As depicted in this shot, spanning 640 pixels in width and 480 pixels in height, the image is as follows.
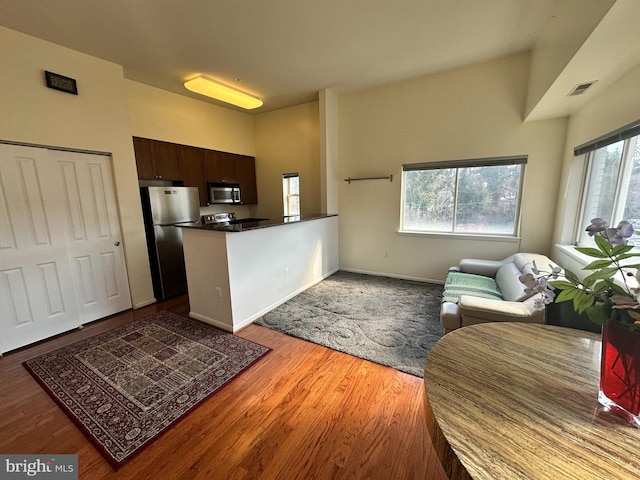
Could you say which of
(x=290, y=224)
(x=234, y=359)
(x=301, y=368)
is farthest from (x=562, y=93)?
(x=234, y=359)

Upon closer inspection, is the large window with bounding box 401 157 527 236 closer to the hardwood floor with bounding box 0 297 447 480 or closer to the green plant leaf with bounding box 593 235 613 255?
the hardwood floor with bounding box 0 297 447 480

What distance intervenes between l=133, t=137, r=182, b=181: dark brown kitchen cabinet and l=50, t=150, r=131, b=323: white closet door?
45 centimetres

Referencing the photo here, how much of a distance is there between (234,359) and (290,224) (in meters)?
1.72

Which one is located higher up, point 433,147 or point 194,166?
point 433,147

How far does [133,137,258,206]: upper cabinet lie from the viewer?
3629 mm

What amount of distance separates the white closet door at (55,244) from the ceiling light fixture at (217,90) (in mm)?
1393

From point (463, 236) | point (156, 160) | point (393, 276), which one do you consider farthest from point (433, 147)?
point (156, 160)

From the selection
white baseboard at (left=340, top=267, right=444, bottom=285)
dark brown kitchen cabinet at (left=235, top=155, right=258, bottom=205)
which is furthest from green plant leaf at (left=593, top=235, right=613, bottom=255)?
dark brown kitchen cabinet at (left=235, top=155, right=258, bottom=205)

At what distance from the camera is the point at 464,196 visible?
3.73 metres

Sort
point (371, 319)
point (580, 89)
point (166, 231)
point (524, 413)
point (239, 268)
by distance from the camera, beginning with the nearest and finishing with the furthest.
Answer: point (524, 413) < point (580, 89) < point (239, 268) < point (371, 319) < point (166, 231)

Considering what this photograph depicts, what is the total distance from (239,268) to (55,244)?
77.9 inches

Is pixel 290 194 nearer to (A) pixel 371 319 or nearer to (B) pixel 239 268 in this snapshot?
(B) pixel 239 268

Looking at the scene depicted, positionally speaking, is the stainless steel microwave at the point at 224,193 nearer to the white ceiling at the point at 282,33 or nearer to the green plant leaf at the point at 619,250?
the white ceiling at the point at 282,33

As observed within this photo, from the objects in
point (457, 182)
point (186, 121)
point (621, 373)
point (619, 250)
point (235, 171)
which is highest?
point (186, 121)
